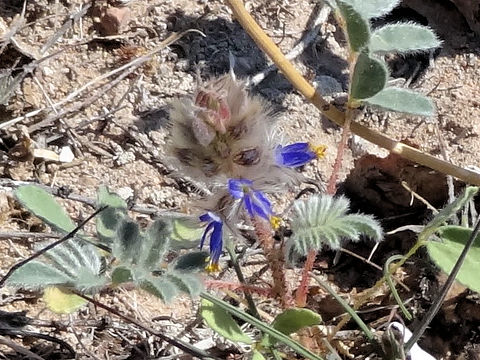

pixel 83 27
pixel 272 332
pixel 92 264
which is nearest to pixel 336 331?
pixel 272 332

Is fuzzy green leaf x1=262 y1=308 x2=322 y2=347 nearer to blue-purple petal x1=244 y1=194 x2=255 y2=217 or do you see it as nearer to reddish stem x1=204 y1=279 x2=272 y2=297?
reddish stem x1=204 y1=279 x2=272 y2=297

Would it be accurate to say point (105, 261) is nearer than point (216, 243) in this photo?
No

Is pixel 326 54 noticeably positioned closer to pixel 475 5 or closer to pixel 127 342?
pixel 475 5

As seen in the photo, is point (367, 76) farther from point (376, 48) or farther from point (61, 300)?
point (61, 300)

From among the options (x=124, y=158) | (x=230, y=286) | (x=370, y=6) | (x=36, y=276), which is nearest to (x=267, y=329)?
(x=230, y=286)

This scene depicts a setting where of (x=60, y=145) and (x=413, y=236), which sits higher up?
(x=60, y=145)

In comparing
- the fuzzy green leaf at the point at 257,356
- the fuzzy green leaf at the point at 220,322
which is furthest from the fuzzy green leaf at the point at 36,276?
the fuzzy green leaf at the point at 257,356

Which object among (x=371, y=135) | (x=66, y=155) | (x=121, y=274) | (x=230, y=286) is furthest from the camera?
(x=66, y=155)
